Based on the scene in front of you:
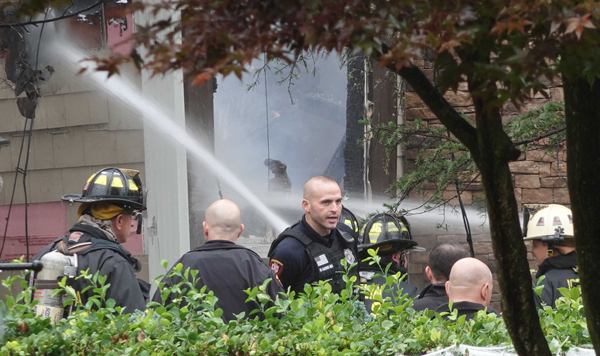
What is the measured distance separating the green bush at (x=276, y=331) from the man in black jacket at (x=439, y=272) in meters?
0.97

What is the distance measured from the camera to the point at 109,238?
368 cm

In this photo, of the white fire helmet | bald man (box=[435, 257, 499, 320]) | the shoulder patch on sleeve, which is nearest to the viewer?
bald man (box=[435, 257, 499, 320])

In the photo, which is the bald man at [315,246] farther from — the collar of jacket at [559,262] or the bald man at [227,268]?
the collar of jacket at [559,262]

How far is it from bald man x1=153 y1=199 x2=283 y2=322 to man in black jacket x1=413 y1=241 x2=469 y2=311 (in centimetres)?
83

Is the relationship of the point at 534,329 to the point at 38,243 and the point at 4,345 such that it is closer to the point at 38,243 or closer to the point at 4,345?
the point at 4,345

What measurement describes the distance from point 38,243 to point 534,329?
4.62m

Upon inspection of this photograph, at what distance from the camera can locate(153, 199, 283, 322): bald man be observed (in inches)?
131

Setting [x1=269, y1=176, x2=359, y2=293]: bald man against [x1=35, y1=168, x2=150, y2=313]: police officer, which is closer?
[x1=35, y1=168, x2=150, y2=313]: police officer

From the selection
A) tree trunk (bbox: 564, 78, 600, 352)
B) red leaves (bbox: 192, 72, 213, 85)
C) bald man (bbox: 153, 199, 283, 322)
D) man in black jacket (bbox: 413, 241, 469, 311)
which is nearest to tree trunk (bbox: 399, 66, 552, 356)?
tree trunk (bbox: 564, 78, 600, 352)

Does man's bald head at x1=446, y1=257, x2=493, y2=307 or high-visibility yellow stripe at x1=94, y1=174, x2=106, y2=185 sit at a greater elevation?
high-visibility yellow stripe at x1=94, y1=174, x2=106, y2=185

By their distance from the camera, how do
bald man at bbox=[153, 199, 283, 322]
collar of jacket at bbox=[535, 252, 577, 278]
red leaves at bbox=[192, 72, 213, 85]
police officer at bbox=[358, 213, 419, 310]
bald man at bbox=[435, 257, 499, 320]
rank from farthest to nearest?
police officer at bbox=[358, 213, 419, 310] → collar of jacket at bbox=[535, 252, 577, 278] → bald man at bbox=[153, 199, 283, 322] → bald man at bbox=[435, 257, 499, 320] → red leaves at bbox=[192, 72, 213, 85]

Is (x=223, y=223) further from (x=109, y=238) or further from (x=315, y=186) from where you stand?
(x=315, y=186)

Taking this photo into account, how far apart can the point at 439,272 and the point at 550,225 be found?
115 cm

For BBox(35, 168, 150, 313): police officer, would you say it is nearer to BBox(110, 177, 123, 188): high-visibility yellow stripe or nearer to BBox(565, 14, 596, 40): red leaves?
BBox(110, 177, 123, 188): high-visibility yellow stripe
